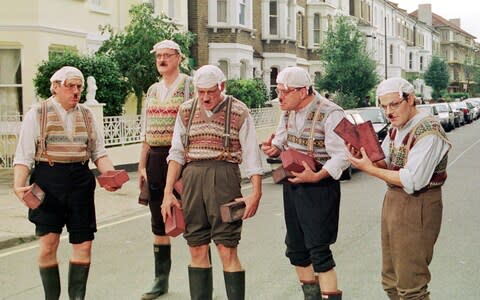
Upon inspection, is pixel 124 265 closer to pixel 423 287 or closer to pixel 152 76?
pixel 423 287

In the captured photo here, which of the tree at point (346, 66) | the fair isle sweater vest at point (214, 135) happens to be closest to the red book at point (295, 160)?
the fair isle sweater vest at point (214, 135)

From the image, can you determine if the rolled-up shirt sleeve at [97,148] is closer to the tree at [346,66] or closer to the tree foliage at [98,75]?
the tree foliage at [98,75]

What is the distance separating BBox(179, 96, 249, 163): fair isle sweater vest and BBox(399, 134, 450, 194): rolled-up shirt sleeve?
1349 millimetres

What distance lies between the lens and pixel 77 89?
5617 millimetres

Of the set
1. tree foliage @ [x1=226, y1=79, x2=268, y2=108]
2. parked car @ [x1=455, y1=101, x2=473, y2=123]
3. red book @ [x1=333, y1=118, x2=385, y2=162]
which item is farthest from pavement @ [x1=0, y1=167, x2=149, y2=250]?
parked car @ [x1=455, y1=101, x2=473, y2=123]

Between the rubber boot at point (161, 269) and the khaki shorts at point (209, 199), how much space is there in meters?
1.01

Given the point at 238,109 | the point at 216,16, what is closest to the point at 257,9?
the point at 216,16

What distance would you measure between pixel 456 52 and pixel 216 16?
101 meters

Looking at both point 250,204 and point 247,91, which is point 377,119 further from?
point 250,204

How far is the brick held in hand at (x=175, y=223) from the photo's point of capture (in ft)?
17.6

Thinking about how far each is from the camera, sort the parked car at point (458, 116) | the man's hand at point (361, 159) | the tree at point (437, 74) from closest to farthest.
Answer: the man's hand at point (361, 159), the parked car at point (458, 116), the tree at point (437, 74)

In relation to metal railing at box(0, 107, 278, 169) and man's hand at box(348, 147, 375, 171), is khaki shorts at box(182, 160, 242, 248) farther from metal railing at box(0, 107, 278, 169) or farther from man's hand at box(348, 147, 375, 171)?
metal railing at box(0, 107, 278, 169)

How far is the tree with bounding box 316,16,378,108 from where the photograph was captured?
37875 mm

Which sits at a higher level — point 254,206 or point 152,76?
point 152,76
